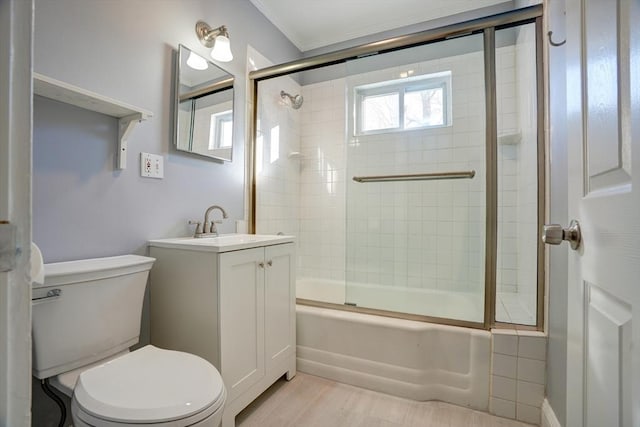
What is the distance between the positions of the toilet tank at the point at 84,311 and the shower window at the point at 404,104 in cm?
198

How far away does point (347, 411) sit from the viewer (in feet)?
4.64

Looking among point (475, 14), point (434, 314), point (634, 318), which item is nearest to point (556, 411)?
point (434, 314)

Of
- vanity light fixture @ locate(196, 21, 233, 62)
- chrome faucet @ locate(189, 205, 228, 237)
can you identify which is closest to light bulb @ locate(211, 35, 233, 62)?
vanity light fixture @ locate(196, 21, 233, 62)

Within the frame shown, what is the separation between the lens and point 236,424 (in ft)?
4.33

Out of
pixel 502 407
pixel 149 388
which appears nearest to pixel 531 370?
pixel 502 407

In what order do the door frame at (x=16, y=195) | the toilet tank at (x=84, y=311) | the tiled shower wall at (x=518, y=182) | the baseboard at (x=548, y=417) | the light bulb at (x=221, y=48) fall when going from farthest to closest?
the light bulb at (x=221, y=48), the tiled shower wall at (x=518, y=182), the baseboard at (x=548, y=417), the toilet tank at (x=84, y=311), the door frame at (x=16, y=195)

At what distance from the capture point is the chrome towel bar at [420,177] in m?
2.01

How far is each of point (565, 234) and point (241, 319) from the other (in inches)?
46.1

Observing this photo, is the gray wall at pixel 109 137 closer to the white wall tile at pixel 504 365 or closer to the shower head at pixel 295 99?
the shower head at pixel 295 99

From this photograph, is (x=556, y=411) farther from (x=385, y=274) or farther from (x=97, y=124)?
(x=97, y=124)

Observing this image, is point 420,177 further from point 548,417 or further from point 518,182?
point 548,417

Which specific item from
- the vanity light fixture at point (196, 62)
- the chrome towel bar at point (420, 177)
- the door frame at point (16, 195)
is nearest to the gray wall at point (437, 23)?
the chrome towel bar at point (420, 177)

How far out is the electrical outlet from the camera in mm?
1398

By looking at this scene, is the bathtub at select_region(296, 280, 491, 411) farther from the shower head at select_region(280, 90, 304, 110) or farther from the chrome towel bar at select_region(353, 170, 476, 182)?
the shower head at select_region(280, 90, 304, 110)
